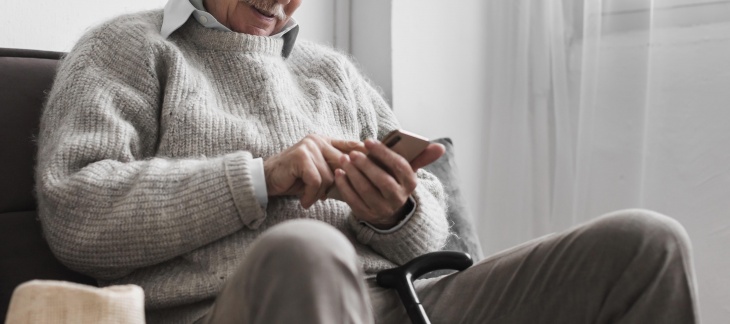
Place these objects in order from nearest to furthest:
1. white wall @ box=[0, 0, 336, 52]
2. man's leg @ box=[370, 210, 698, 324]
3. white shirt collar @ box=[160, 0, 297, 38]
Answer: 1. man's leg @ box=[370, 210, 698, 324]
2. white shirt collar @ box=[160, 0, 297, 38]
3. white wall @ box=[0, 0, 336, 52]

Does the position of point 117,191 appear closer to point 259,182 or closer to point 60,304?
point 259,182

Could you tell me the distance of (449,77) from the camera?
7.42 feet

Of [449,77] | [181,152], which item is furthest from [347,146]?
[449,77]

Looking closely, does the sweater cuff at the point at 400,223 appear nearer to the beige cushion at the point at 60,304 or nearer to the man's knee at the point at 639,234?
the man's knee at the point at 639,234

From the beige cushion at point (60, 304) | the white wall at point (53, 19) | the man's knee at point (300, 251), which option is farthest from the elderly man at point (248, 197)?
the white wall at point (53, 19)

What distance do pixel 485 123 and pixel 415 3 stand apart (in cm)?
36

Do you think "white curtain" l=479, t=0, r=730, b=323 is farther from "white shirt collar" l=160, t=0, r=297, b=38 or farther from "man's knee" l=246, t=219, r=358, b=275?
"man's knee" l=246, t=219, r=358, b=275

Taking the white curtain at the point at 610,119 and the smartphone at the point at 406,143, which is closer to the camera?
the smartphone at the point at 406,143

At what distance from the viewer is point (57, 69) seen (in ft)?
4.53

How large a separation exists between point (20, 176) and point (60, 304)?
56cm

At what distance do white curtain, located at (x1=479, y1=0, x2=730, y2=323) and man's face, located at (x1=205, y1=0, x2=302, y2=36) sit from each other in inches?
32.1

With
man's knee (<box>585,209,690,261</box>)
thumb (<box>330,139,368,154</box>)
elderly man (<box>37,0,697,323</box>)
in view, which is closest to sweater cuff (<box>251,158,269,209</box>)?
elderly man (<box>37,0,697,323</box>)

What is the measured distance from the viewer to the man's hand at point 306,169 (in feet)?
3.75

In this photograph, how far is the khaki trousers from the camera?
751 millimetres
